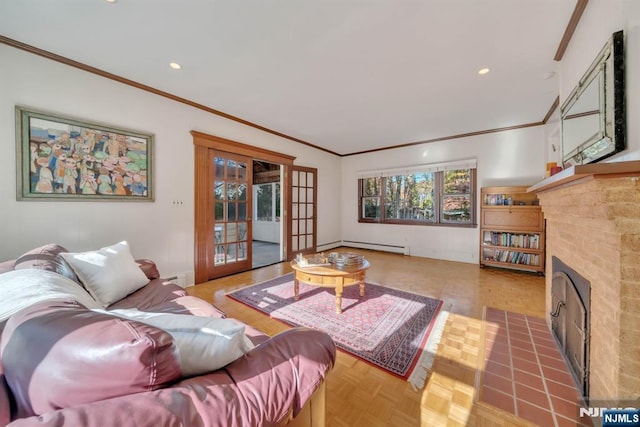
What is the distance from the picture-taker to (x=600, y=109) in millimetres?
1455

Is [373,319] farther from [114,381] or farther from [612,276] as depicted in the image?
[114,381]

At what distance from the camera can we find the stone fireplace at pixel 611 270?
1.03 metres

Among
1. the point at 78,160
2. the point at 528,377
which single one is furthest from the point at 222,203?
the point at 528,377

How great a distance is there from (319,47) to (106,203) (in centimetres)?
278

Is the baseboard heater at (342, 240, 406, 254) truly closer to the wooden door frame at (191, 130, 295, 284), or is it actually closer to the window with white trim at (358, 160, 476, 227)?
the window with white trim at (358, 160, 476, 227)

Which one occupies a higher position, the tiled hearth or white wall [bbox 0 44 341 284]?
white wall [bbox 0 44 341 284]

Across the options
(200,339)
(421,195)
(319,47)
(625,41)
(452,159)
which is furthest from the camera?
(421,195)

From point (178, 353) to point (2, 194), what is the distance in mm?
2789

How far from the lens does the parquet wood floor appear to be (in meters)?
1.32

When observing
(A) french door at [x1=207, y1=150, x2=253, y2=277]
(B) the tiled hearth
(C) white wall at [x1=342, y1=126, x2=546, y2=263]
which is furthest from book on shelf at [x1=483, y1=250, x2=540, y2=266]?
(A) french door at [x1=207, y1=150, x2=253, y2=277]

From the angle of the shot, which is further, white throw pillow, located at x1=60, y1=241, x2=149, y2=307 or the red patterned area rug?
the red patterned area rug

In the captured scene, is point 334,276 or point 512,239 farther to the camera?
point 512,239

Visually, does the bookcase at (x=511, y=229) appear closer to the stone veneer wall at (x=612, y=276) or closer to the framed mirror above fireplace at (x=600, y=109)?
the framed mirror above fireplace at (x=600, y=109)

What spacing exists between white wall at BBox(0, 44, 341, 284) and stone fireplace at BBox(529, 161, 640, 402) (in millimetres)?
3769
